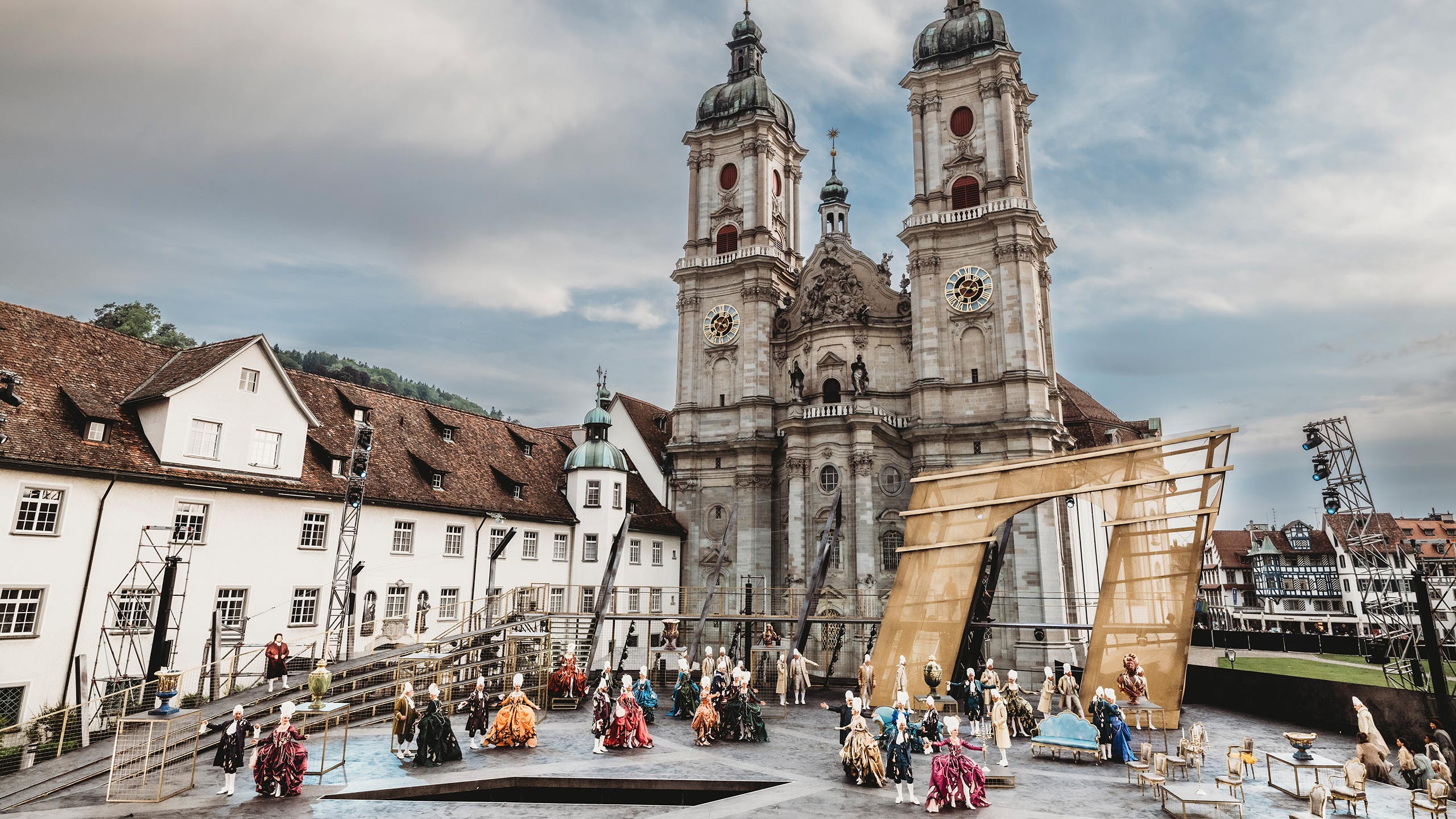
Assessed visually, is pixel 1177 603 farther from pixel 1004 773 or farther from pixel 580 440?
pixel 580 440

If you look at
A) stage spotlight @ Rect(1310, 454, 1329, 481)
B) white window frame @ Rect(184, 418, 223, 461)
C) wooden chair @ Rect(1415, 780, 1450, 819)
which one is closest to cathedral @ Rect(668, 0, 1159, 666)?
stage spotlight @ Rect(1310, 454, 1329, 481)

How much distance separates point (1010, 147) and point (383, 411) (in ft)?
114

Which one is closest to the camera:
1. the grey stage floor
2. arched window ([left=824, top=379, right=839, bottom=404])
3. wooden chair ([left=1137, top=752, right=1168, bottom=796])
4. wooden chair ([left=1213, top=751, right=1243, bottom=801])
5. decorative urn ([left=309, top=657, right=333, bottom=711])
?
the grey stage floor

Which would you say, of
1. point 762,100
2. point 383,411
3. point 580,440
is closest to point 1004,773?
point 383,411

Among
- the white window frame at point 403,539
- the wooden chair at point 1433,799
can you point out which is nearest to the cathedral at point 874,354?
the white window frame at point 403,539

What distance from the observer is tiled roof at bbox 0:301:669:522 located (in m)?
24.2

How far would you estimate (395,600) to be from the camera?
32.5 m

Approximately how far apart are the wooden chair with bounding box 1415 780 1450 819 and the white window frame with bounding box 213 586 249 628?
96.8ft

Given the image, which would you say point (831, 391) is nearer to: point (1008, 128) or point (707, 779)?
point (1008, 128)

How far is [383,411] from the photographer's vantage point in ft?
123

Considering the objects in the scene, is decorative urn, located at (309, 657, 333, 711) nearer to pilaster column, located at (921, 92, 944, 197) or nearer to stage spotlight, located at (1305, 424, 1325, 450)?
stage spotlight, located at (1305, 424, 1325, 450)

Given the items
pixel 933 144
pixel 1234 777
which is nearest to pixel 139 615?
pixel 1234 777

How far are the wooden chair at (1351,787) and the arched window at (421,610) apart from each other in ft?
91.2

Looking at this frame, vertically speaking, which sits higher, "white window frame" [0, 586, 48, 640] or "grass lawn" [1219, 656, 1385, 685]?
"white window frame" [0, 586, 48, 640]
